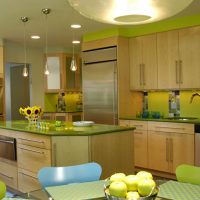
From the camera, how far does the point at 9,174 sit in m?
4.45

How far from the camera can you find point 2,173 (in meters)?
4.61

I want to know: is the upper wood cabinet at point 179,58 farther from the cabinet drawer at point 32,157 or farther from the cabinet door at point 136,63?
the cabinet drawer at point 32,157

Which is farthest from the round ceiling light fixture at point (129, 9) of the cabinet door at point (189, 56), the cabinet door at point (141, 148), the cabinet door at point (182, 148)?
the cabinet door at point (141, 148)

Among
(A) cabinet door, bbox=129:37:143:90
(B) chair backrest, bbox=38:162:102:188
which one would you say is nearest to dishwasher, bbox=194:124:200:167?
(A) cabinet door, bbox=129:37:143:90

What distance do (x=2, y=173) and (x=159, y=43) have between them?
3308 mm

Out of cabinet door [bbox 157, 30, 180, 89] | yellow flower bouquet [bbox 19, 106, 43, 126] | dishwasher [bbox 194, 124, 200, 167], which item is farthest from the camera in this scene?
cabinet door [bbox 157, 30, 180, 89]

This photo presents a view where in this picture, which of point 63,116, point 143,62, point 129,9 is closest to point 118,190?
point 129,9

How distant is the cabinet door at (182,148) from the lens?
479cm

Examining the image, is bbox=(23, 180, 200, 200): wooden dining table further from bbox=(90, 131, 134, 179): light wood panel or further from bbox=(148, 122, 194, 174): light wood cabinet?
bbox=(148, 122, 194, 174): light wood cabinet

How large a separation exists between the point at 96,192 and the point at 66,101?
6.51 metres

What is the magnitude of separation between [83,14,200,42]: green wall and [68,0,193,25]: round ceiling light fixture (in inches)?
151

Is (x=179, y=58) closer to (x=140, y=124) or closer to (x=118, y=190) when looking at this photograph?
(x=140, y=124)

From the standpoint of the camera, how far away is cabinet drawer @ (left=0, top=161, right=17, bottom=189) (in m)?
4.34

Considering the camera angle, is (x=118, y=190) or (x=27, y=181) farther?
(x=27, y=181)
